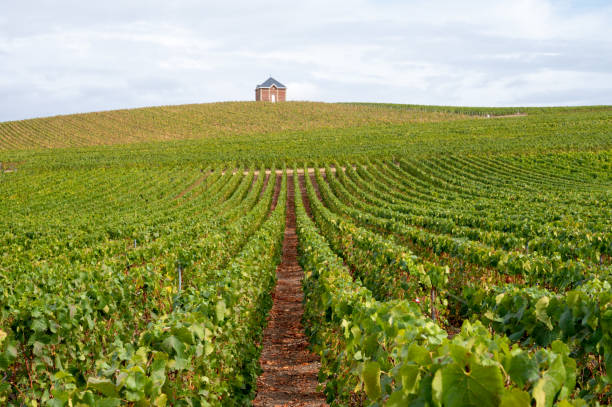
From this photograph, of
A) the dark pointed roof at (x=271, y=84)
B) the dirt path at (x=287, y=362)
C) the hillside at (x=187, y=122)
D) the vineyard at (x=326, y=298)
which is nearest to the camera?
the vineyard at (x=326, y=298)

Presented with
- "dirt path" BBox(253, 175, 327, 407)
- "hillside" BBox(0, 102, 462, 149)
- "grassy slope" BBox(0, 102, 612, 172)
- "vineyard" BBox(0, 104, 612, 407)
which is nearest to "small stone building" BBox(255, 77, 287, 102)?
"hillside" BBox(0, 102, 462, 149)

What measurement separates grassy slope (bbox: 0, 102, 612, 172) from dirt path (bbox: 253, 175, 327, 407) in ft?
153

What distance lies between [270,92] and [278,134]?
39.4 meters

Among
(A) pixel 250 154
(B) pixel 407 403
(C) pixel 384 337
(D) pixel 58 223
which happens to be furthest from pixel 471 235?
(A) pixel 250 154

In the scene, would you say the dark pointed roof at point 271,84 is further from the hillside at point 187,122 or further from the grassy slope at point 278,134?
the grassy slope at point 278,134

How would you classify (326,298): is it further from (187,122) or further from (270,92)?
(270,92)

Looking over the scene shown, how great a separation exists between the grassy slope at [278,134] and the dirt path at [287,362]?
46707 millimetres

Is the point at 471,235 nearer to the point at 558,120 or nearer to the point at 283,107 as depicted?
the point at 558,120

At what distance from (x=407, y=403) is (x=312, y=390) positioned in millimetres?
4797

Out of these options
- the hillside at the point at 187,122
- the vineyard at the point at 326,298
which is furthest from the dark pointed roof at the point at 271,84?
the vineyard at the point at 326,298

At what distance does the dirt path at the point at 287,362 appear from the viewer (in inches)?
283

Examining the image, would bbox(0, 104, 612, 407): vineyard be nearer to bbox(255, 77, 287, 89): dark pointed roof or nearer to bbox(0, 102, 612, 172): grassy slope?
bbox(0, 102, 612, 172): grassy slope

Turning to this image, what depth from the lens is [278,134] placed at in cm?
8112

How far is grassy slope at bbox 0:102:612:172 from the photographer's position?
196ft
